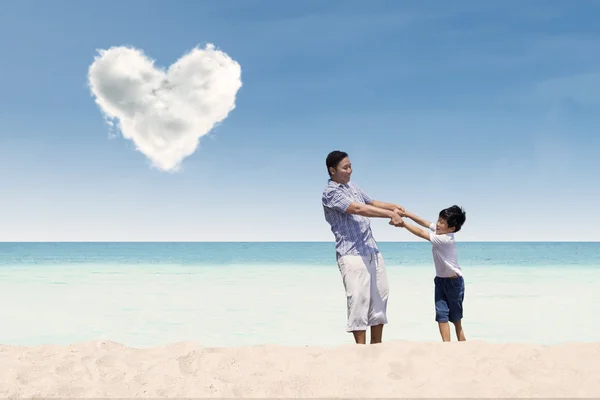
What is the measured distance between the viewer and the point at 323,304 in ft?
37.9

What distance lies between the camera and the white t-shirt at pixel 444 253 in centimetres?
475

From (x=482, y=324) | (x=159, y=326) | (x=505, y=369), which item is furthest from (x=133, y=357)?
(x=482, y=324)

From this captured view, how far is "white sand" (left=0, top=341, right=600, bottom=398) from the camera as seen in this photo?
345 centimetres

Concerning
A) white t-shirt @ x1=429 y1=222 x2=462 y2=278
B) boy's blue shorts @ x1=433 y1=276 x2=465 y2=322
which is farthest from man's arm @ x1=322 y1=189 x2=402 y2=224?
boy's blue shorts @ x1=433 y1=276 x2=465 y2=322

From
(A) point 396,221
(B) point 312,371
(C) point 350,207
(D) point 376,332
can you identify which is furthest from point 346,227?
(B) point 312,371

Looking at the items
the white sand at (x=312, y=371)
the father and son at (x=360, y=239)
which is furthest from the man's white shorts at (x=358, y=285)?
the white sand at (x=312, y=371)

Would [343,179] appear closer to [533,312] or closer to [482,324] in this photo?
[482,324]

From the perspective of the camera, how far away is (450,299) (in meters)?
4.91

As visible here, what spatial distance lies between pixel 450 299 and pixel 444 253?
0.46m

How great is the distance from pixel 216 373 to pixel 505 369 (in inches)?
80.5

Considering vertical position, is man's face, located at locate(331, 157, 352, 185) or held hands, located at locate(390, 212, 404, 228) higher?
man's face, located at locate(331, 157, 352, 185)

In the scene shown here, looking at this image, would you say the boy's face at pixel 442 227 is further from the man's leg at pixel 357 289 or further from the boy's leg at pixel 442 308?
the man's leg at pixel 357 289

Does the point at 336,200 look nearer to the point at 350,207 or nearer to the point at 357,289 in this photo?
the point at 350,207

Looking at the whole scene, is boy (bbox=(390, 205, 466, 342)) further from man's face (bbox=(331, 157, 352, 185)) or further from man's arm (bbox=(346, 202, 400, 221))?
man's face (bbox=(331, 157, 352, 185))
